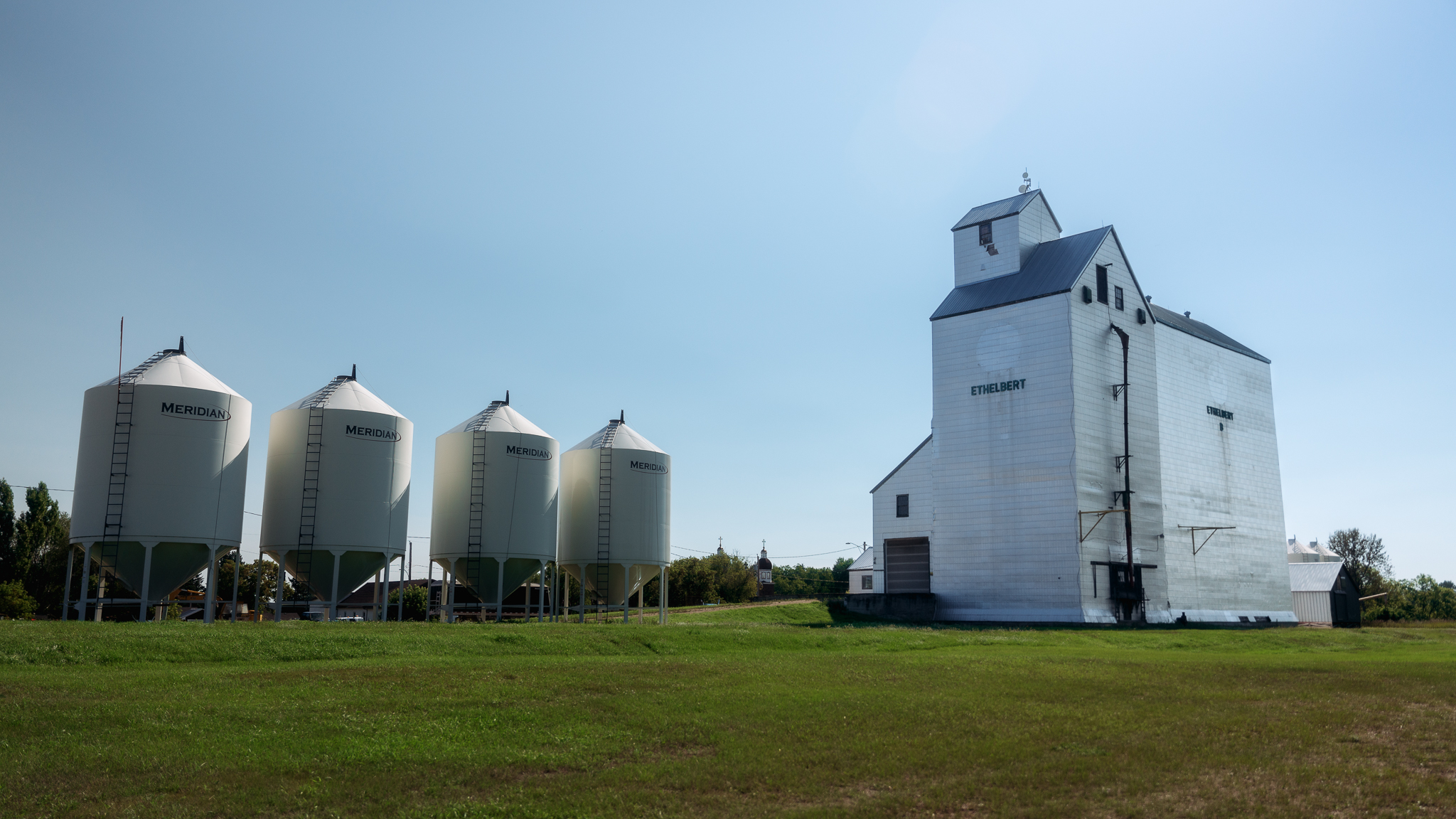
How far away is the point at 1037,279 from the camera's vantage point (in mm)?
55656

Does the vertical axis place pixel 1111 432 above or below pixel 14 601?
above

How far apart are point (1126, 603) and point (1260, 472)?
769 inches

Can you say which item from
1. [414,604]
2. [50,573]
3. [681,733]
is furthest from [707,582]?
[681,733]

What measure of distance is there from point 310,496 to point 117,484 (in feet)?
20.7

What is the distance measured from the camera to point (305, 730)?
51.2 feet

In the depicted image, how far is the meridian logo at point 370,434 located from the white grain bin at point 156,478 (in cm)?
413

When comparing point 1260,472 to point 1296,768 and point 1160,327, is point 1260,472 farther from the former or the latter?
point 1296,768

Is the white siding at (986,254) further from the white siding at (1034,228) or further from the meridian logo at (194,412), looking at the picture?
the meridian logo at (194,412)

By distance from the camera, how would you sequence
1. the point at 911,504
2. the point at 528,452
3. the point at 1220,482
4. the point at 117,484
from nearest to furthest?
the point at 117,484
the point at 528,452
the point at 911,504
the point at 1220,482

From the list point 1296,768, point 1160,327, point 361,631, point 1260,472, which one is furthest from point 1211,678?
point 1260,472

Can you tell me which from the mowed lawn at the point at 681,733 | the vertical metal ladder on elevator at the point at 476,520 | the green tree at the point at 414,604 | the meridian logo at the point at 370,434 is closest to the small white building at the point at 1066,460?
the mowed lawn at the point at 681,733

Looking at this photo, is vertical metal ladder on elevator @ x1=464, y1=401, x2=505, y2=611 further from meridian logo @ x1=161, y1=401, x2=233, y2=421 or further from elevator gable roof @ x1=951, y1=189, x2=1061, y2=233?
elevator gable roof @ x1=951, y1=189, x2=1061, y2=233

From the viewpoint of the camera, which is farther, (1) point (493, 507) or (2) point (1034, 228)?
(2) point (1034, 228)

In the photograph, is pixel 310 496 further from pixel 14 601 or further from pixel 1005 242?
pixel 1005 242
